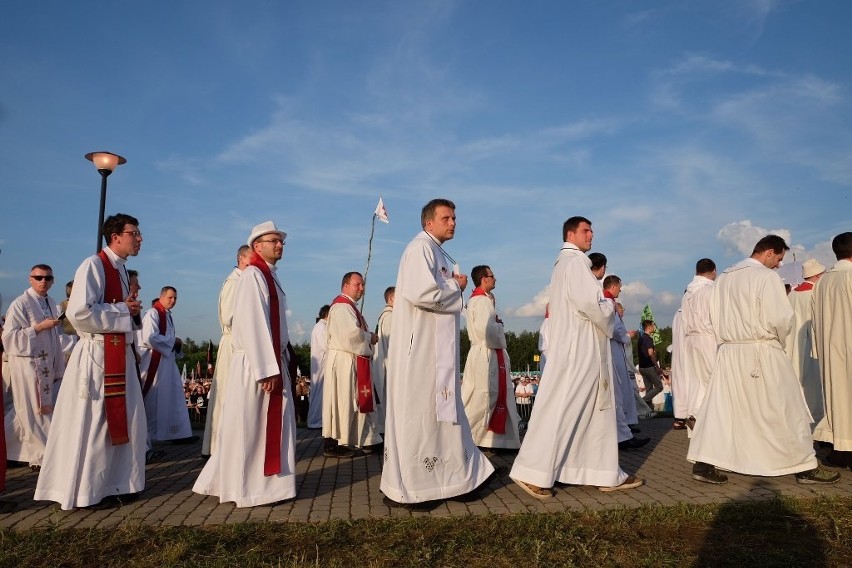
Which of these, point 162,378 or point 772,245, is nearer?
point 772,245

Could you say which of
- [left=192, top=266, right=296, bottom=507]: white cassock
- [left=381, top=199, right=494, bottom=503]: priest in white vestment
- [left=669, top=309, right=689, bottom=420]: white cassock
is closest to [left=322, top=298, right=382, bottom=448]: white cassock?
[left=192, top=266, right=296, bottom=507]: white cassock

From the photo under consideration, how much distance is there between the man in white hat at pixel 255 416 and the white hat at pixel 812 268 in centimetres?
758

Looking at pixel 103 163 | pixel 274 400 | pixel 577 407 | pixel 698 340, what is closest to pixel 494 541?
pixel 577 407

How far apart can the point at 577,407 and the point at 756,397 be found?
1773mm

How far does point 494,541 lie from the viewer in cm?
440

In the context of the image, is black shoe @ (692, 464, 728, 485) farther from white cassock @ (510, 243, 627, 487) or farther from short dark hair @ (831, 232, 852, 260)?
short dark hair @ (831, 232, 852, 260)

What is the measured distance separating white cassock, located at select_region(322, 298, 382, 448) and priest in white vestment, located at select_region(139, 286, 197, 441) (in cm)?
266

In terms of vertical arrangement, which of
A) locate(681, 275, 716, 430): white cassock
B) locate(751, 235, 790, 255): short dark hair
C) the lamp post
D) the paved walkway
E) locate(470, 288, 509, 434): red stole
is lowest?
the paved walkway

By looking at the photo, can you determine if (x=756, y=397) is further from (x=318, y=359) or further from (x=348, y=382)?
(x=318, y=359)

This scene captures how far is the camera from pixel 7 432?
26.6ft

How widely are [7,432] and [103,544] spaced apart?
4.59 meters

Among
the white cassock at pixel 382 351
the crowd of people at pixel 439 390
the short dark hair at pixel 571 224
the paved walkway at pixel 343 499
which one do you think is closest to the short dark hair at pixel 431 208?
the crowd of people at pixel 439 390

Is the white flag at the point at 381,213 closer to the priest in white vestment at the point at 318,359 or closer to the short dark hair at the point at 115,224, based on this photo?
the priest in white vestment at the point at 318,359

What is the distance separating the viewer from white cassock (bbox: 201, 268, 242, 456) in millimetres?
8133
